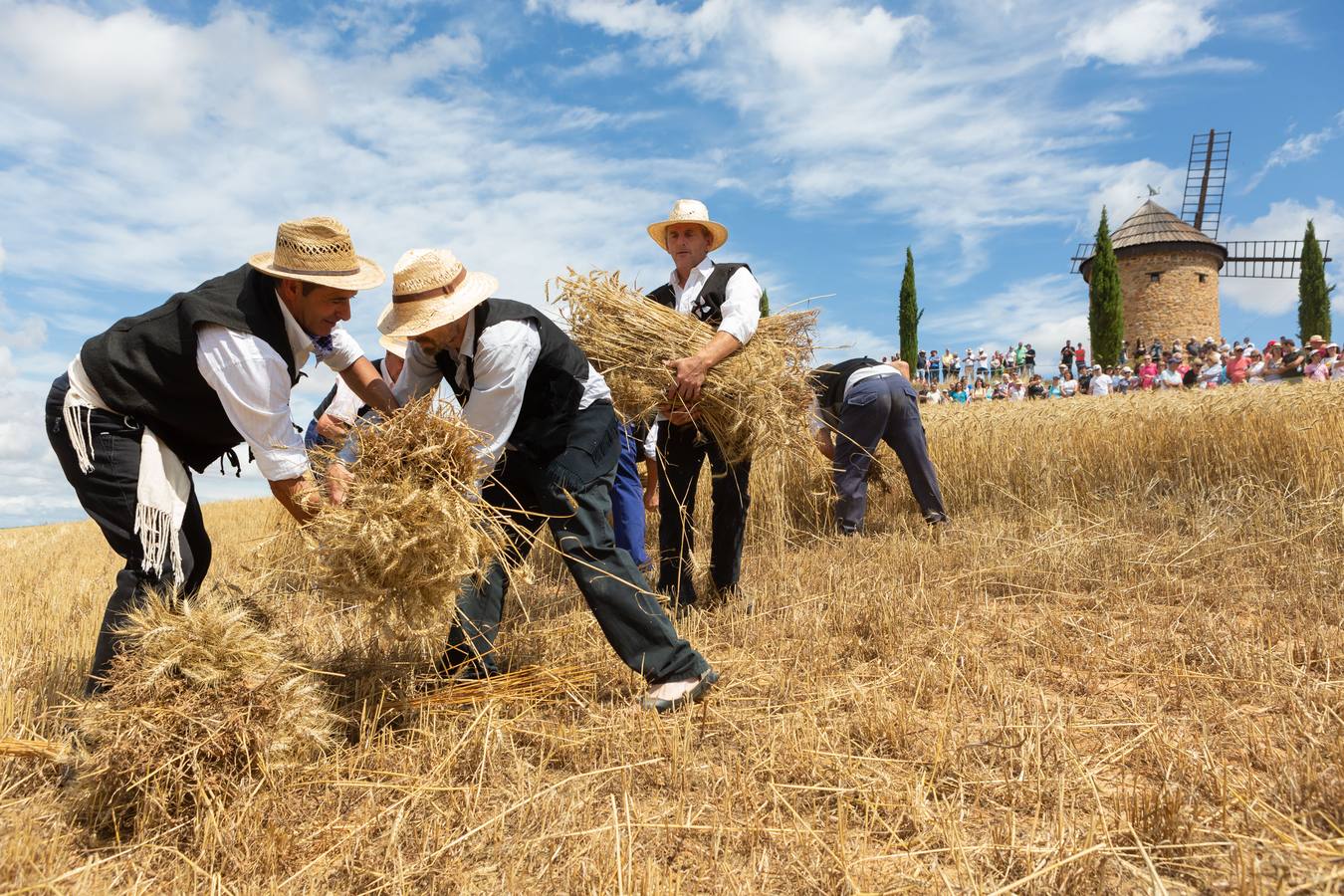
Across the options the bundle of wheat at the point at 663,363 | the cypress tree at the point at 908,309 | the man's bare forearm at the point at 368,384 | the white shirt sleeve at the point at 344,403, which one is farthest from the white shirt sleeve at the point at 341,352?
Result: the cypress tree at the point at 908,309

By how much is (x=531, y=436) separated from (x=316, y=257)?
96cm

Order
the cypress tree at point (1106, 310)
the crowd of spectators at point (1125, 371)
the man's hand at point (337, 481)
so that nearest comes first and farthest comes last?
the man's hand at point (337, 481) < the crowd of spectators at point (1125, 371) < the cypress tree at point (1106, 310)

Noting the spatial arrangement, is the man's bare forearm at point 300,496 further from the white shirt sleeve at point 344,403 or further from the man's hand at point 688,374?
the white shirt sleeve at point 344,403

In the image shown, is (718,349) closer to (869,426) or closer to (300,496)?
(300,496)

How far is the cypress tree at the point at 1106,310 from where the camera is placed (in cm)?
3553

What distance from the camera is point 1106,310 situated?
3562cm

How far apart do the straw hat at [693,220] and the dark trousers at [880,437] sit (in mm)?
2474

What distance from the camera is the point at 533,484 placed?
10.9ft

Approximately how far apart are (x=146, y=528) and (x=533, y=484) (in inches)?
51.2

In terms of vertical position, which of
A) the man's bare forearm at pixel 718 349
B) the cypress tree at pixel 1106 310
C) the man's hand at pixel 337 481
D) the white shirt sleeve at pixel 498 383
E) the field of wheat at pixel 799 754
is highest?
the cypress tree at pixel 1106 310

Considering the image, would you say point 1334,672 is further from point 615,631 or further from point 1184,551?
point 615,631

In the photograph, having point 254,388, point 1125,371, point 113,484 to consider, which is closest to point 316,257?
point 254,388

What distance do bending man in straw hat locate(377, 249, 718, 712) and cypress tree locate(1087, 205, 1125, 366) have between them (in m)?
36.5

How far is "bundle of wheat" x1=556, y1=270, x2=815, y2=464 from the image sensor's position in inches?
171
